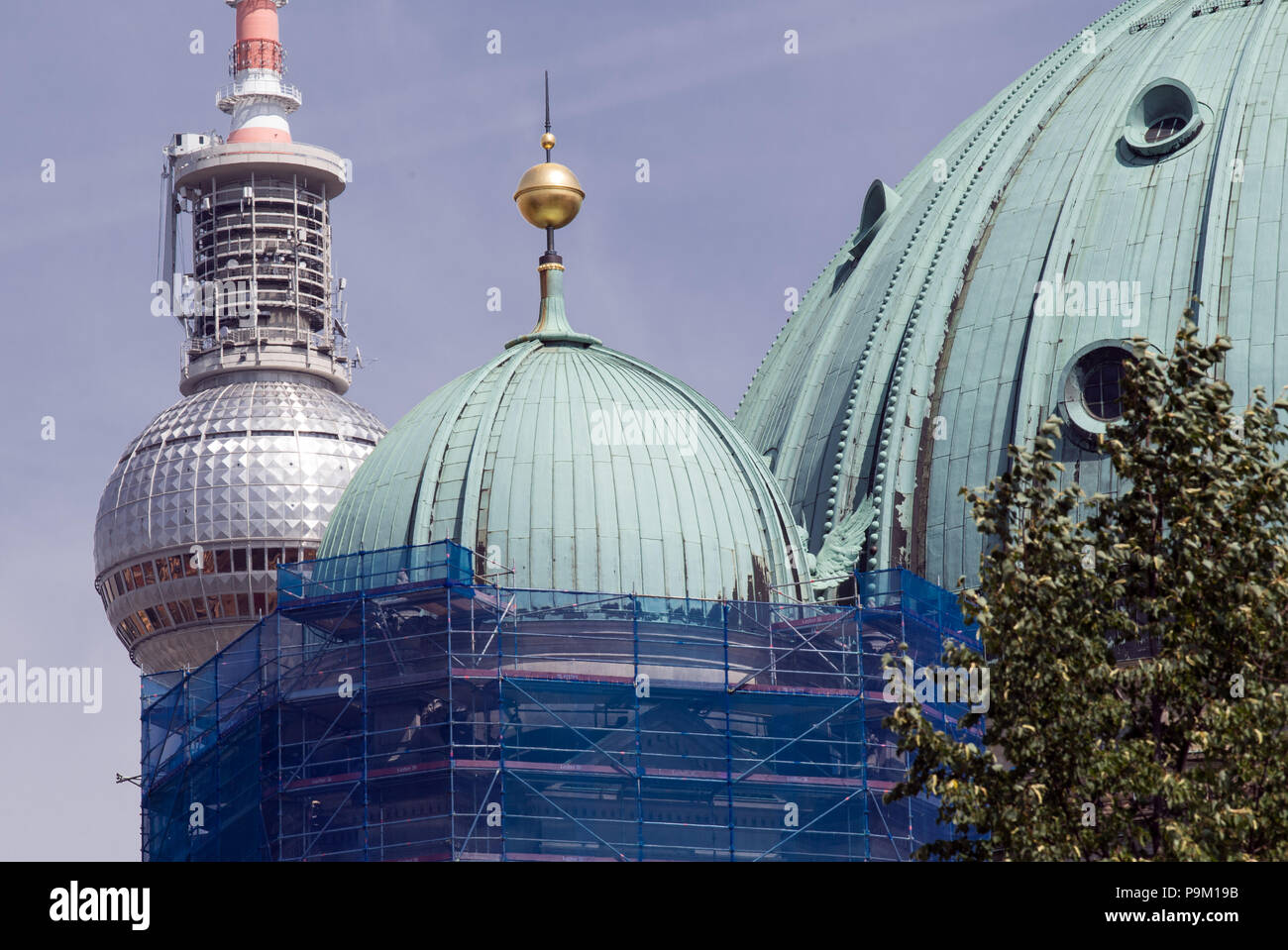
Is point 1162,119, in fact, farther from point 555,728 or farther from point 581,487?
point 555,728

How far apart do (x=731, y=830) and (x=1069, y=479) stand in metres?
9.00

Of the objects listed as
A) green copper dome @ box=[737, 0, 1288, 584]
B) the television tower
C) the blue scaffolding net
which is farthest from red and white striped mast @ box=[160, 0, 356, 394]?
the blue scaffolding net

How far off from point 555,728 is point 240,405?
73730 millimetres

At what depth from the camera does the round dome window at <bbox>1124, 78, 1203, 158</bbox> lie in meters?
47.8

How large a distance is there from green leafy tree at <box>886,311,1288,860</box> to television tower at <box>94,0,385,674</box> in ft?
253

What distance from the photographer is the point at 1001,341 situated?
46750 millimetres

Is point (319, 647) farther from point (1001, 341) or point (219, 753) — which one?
point (1001, 341)

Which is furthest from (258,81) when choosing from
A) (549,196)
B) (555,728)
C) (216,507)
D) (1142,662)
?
(1142,662)

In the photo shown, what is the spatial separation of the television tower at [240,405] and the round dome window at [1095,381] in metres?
62.2

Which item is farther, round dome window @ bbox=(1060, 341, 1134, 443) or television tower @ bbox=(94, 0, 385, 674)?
television tower @ bbox=(94, 0, 385, 674)

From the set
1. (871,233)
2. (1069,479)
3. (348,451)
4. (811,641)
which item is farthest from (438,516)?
(348,451)

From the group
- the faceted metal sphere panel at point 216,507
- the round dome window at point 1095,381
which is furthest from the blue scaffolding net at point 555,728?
the faceted metal sphere panel at point 216,507

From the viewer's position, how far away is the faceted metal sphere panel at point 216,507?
347 ft

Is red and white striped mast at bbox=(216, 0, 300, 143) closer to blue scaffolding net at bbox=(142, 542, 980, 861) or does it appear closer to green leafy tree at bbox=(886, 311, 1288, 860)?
blue scaffolding net at bbox=(142, 542, 980, 861)
